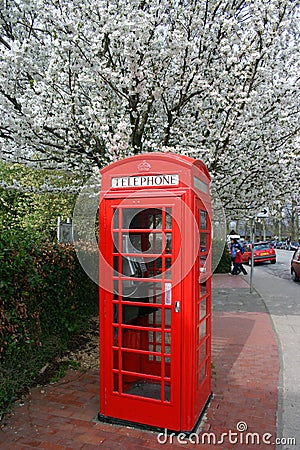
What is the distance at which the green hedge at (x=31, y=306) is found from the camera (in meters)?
4.04

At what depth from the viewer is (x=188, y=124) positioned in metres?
7.51

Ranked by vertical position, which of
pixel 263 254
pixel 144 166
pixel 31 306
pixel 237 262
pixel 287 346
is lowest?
pixel 287 346

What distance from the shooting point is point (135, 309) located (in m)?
4.14

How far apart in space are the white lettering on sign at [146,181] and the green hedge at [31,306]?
4.42 feet

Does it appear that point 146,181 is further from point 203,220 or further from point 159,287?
point 159,287

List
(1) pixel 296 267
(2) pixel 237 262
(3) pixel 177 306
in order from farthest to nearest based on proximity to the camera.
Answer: (2) pixel 237 262, (1) pixel 296 267, (3) pixel 177 306

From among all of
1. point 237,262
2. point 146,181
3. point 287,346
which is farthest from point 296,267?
point 146,181

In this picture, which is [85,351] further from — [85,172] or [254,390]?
[85,172]

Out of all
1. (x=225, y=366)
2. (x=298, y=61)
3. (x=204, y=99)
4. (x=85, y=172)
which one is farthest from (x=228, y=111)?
(x=225, y=366)

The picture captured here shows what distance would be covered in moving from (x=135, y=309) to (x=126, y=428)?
3.67 ft

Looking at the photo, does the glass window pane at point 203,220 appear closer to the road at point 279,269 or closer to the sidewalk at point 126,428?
the sidewalk at point 126,428

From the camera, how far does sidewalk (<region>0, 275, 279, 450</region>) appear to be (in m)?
3.46

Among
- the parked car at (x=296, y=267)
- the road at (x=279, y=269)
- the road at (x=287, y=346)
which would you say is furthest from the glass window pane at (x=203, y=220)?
the road at (x=279, y=269)

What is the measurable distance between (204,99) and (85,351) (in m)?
5.00
